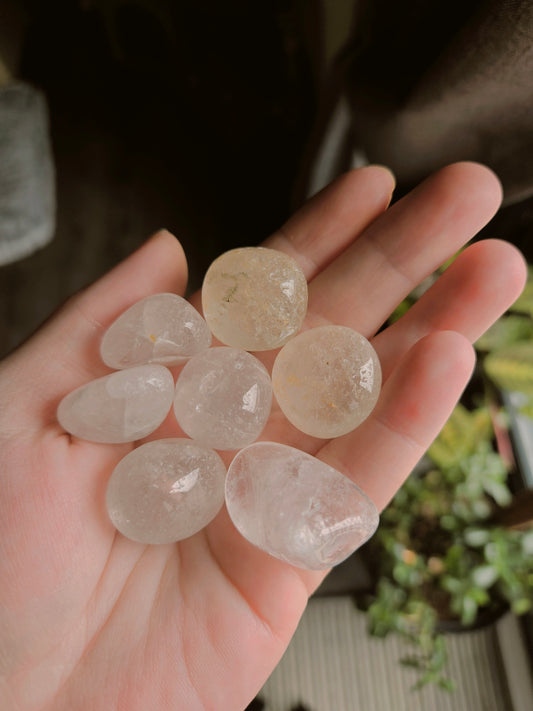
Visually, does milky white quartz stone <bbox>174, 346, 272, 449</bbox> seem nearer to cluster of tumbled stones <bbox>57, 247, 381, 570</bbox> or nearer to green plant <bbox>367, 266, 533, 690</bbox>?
cluster of tumbled stones <bbox>57, 247, 381, 570</bbox>

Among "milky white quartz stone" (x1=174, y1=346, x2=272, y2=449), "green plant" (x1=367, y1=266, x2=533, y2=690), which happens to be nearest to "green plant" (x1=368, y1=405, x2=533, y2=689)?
"green plant" (x1=367, y1=266, x2=533, y2=690)

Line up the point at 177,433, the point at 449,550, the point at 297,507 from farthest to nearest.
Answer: the point at 449,550 → the point at 177,433 → the point at 297,507

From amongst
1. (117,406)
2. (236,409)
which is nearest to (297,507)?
(236,409)

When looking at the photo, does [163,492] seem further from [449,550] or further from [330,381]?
[449,550]

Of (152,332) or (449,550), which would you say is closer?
(152,332)

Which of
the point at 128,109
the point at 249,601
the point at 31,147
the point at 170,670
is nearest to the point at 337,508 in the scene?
the point at 249,601

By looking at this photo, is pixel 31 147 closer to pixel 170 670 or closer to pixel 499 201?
pixel 499 201
